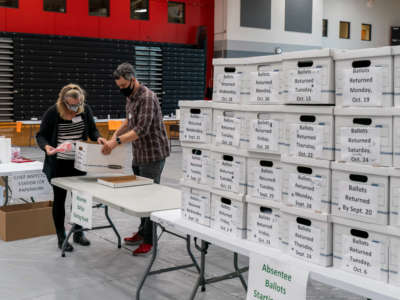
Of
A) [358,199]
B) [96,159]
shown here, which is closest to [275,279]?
[358,199]

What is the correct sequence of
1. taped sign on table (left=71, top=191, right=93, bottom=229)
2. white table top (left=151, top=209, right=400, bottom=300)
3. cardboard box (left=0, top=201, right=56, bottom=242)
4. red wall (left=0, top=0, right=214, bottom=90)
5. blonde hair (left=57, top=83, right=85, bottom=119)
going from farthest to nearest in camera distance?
red wall (left=0, top=0, right=214, bottom=90)
cardboard box (left=0, top=201, right=56, bottom=242)
blonde hair (left=57, top=83, right=85, bottom=119)
taped sign on table (left=71, top=191, right=93, bottom=229)
white table top (left=151, top=209, right=400, bottom=300)

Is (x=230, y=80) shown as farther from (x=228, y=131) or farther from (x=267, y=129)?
(x=267, y=129)

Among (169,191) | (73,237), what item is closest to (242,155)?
(169,191)

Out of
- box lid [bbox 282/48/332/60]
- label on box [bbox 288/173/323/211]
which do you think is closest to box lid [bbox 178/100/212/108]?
box lid [bbox 282/48/332/60]

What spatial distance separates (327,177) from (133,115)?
2605 mm

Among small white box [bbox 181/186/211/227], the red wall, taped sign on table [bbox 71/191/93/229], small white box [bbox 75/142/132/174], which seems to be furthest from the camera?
the red wall

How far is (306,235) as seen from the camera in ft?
7.57

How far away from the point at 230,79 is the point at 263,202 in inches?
27.3

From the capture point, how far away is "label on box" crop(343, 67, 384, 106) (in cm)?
208

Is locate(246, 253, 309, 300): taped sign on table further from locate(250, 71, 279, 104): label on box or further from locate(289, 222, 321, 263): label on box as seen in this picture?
locate(250, 71, 279, 104): label on box

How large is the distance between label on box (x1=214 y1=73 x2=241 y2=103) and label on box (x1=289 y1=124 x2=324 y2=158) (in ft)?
1.48

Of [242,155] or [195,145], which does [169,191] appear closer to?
[195,145]

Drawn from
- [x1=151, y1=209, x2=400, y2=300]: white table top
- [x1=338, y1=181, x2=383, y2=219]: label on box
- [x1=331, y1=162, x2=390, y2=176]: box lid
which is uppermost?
[x1=331, y1=162, x2=390, y2=176]: box lid

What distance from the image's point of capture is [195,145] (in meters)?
2.95
